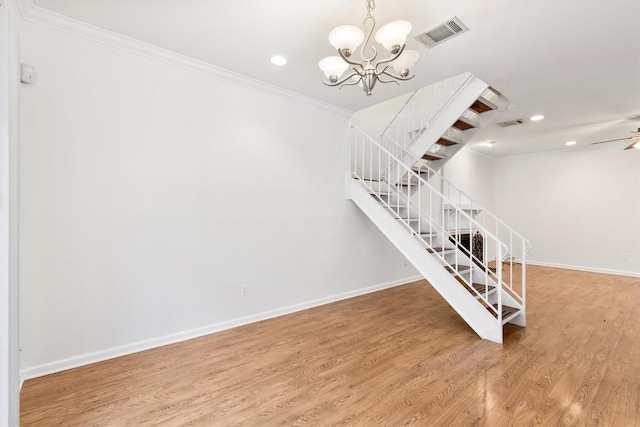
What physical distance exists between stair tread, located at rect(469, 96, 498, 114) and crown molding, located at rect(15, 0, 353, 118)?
6.98ft

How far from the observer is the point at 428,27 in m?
2.27

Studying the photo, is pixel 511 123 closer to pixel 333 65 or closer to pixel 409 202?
pixel 409 202

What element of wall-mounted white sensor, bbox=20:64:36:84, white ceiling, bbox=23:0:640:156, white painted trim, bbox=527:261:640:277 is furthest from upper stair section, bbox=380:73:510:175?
white painted trim, bbox=527:261:640:277

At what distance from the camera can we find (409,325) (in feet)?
10.8

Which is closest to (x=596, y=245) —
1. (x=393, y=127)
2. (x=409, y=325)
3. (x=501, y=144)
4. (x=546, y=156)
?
(x=546, y=156)

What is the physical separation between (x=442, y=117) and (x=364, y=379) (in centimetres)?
328

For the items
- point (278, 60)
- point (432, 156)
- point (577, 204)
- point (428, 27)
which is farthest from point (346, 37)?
point (577, 204)

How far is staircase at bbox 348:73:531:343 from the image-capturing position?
3.07 metres

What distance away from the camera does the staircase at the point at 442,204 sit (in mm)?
3070

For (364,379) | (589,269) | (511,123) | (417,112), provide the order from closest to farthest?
(364,379), (511,123), (417,112), (589,269)

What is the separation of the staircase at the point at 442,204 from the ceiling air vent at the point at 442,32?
1345 mm

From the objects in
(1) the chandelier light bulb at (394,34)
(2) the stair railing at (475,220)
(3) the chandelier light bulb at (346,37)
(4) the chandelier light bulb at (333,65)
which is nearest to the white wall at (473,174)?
(2) the stair railing at (475,220)

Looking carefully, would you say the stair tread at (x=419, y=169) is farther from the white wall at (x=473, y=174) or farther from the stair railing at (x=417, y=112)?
the white wall at (x=473, y=174)

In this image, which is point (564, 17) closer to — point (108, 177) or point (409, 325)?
point (409, 325)
